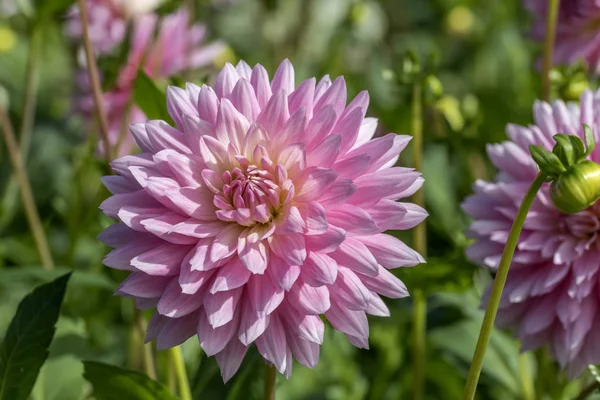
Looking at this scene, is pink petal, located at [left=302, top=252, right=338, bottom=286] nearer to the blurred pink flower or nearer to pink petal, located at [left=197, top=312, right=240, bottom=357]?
pink petal, located at [left=197, top=312, right=240, bottom=357]

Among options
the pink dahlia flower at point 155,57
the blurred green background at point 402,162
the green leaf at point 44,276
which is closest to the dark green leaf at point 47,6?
the blurred green background at point 402,162

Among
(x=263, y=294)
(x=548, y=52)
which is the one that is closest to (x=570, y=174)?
(x=263, y=294)

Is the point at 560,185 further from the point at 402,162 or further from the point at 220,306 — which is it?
the point at 402,162

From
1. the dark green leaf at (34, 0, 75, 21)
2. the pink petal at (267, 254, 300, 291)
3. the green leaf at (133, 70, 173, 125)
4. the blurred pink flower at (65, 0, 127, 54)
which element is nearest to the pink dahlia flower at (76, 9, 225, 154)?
the blurred pink flower at (65, 0, 127, 54)

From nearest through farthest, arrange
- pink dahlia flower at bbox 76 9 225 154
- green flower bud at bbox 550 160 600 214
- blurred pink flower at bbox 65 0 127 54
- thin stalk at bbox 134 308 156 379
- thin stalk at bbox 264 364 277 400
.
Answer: green flower bud at bbox 550 160 600 214 < thin stalk at bbox 264 364 277 400 < thin stalk at bbox 134 308 156 379 < pink dahlia flower at bbox 76 9 225 154 < blurred pink flower at bbox 65 0 127 54

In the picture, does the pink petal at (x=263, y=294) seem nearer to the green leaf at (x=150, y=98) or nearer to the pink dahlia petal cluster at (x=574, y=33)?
the green leaf at (x=150, y=98)

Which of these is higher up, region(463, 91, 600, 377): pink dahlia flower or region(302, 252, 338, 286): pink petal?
region(302, 252, 338, 286): pink petal
